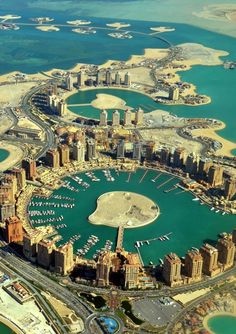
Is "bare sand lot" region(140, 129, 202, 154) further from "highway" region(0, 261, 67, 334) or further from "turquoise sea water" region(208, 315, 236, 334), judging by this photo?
"highway" region(0, 261, 67, 334)

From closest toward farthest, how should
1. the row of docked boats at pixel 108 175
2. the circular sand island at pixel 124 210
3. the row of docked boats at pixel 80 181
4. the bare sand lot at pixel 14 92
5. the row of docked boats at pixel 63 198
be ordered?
the circular sand island at pixel 124 210 → the row of docked boats at pixel 63 198 → the row of docked boats at pixel 80 181 → the row of docked boats at pixel 108 175 → the bare sand lot at pixel 14 92

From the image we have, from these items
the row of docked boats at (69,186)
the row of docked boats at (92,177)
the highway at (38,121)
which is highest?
the highway at (38,121)

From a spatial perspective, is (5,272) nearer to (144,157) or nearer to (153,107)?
(144,157)

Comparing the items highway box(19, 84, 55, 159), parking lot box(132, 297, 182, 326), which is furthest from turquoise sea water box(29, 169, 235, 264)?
highway box(19, 84, 55, 159)

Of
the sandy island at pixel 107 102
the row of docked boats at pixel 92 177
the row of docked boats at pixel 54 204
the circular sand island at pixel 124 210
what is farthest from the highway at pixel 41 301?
the sandy island at pixel 107 102

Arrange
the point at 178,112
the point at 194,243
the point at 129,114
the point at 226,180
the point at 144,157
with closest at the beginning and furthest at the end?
the point at 194,243 < the point at 226,180 < the point at 144,157 < the point at 129,114 < the point at 178,112

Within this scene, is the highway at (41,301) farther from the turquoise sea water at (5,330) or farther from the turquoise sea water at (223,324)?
the turquoise sea water at (223,324)

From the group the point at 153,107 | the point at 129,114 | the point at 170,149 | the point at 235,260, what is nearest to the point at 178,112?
the point at 153,107
